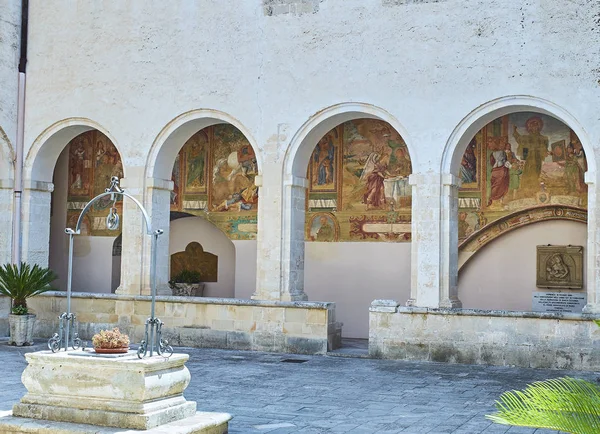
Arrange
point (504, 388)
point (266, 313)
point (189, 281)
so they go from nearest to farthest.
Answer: point (504, 388) < point (266, 313) < point (189, 281)

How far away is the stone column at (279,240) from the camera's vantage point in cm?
1405

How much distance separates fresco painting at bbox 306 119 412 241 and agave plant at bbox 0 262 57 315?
5.28m

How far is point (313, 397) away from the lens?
978cm

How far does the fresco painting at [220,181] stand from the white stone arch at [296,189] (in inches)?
125

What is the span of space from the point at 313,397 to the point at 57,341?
10.5 ft

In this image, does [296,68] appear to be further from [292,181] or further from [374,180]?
[374,180]

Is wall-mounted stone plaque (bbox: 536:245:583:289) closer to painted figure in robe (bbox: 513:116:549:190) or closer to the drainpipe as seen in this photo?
painted figure in robe (bbox: 513:116:549:190)

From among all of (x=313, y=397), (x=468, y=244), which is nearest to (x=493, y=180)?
(x=468, y=244)

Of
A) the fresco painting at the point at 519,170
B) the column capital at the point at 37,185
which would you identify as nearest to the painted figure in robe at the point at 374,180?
the fresco painting at the point at 519,170

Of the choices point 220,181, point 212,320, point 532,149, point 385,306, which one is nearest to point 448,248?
point 385,306

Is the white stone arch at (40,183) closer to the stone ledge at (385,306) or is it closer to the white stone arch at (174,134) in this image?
the white stone arch at (174,134)

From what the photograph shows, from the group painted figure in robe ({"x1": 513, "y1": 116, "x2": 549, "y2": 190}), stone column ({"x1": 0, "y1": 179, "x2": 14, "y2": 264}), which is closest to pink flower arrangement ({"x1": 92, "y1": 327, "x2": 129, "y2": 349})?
stone column ({"x1": 0, "y1": 179, "x2": 14, "y2": 264})

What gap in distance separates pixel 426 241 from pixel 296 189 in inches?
93.9

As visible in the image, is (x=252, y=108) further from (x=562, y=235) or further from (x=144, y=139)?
(x=562, y=235)
